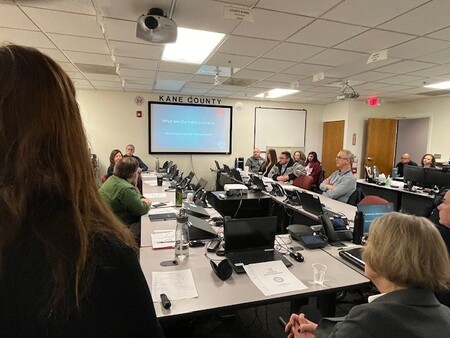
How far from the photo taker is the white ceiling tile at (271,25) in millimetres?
2570

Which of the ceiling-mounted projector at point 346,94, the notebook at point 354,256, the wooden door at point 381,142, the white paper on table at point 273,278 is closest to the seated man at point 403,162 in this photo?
the wooden door at point 381,142

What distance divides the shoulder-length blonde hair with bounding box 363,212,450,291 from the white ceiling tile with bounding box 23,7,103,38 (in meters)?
3.05

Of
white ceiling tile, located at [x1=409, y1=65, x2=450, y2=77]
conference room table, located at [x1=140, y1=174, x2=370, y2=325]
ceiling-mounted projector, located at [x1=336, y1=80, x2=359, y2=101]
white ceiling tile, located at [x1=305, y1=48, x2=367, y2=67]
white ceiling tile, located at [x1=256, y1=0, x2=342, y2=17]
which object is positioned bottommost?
conference room table, located at [x1=140, y1=174, x2=370, y2=325]

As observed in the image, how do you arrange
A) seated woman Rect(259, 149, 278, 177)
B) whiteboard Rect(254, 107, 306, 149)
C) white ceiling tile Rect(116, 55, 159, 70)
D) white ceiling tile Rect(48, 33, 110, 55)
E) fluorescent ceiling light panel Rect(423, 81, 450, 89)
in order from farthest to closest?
whiteboard Rect(254, 107, 306, 149), seated woman Rect(259, 149, 278, 177), fluorescent ceiling light panel Rect(423, 81, 450, 89), white ceiling tile Rect(116, 55, 159, 70), white ceiling tile Rect(48, 33, 110, 55)

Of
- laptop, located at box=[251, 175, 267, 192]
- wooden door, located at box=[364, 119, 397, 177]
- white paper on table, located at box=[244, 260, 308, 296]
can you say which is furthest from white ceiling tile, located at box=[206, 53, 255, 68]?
wooden door, located at box=[364, 119, 397, 177]

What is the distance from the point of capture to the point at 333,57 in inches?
149

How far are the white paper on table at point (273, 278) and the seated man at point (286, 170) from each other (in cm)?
394

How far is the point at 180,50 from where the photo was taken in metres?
3.71

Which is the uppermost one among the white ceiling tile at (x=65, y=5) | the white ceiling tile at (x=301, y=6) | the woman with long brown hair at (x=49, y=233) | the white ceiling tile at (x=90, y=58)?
the white ceiling tile at (x=301, y=6)

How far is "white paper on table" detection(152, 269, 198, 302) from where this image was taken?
4.64 ft

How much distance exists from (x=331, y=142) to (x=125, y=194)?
699cm

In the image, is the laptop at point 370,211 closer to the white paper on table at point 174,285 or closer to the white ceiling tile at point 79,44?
the white paper on table at point 174,285

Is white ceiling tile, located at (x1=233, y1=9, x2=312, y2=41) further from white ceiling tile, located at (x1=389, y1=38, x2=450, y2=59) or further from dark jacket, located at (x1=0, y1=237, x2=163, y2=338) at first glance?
dark jacket, located at (x1=0, y1=237, x2=163, y2=338)

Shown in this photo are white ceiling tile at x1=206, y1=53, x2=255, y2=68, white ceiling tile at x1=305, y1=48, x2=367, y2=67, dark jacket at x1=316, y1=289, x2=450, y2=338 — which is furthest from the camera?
white ceiling tile at x1=206, y1=53, x2=255, y2=68
